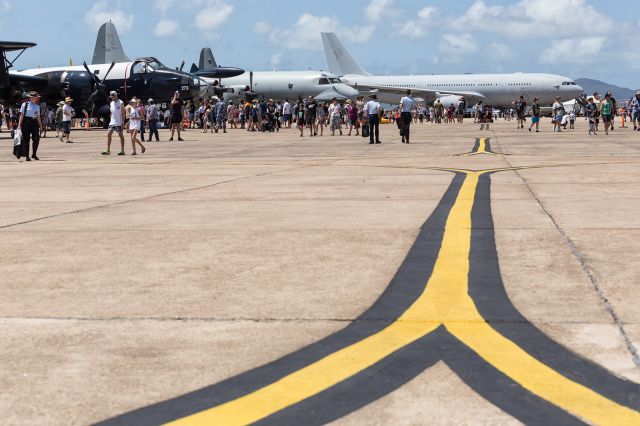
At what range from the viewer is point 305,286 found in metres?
5.85

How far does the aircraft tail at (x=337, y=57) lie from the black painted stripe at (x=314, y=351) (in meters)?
87.6

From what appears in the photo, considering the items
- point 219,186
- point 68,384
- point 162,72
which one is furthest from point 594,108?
point 68,384

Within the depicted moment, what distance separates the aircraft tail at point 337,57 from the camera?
93312mm

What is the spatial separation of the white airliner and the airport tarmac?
2578 inches

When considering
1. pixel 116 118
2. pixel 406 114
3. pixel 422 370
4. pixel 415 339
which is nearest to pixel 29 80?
pixel 116 118

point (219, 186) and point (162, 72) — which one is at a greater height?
point (162, 72)

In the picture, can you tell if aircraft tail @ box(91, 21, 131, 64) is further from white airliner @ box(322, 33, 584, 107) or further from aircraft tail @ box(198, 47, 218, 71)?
aircraft tail @ box(198, 47, 218, 71)

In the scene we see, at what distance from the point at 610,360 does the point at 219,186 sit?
995cm

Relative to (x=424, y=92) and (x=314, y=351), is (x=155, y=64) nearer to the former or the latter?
(x=424, y=92)

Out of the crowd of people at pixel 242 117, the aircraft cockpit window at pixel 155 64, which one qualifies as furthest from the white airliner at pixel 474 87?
the aircraft cockpit window at pixel 155 64

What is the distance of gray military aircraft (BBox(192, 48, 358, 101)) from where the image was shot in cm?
7050

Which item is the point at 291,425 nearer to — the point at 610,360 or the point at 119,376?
the point at 119,376

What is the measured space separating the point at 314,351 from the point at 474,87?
248 feet

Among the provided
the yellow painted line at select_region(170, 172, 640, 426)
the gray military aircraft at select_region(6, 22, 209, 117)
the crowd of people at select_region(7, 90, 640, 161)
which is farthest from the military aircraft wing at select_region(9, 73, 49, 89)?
the yellow painted line at select_region(170, 172, 640, 426)
